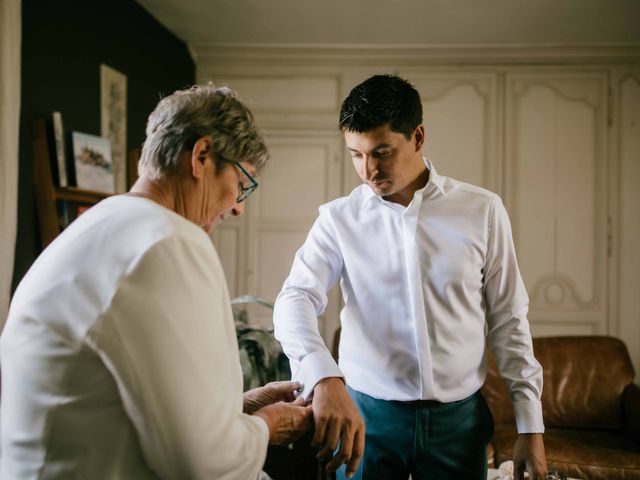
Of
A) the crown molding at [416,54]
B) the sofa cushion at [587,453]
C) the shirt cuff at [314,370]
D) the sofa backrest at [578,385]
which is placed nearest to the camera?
the shirt cuff at [314,370]

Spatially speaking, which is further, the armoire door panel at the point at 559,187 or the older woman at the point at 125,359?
the armoire door panel at the point at 559,187

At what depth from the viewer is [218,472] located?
0.88 meters

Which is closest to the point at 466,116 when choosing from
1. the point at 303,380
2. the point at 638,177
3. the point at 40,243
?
the point at 638,177

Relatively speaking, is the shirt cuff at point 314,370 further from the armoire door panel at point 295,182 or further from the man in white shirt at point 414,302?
the armoire door panel at point 295,182

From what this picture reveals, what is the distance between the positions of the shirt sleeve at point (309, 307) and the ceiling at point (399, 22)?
104 inches

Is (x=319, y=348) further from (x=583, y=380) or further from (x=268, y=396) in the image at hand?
(x=583, y=380)

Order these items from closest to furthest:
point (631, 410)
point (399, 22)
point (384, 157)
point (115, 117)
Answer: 1. point (384, 157)
2. point (631, 410)
3. point (115, 117)
4. point (399, 22)

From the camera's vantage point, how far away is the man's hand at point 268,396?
4.30 ft

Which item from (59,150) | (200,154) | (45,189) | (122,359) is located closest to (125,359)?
(122,359)

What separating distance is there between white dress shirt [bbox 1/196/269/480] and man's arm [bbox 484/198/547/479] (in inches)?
36.5

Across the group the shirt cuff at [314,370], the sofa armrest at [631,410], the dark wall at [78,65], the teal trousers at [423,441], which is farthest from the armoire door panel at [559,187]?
the shirt cuff at [314,370]

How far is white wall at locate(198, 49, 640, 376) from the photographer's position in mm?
4598

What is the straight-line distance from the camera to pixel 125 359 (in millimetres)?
812

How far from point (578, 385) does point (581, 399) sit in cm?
9
